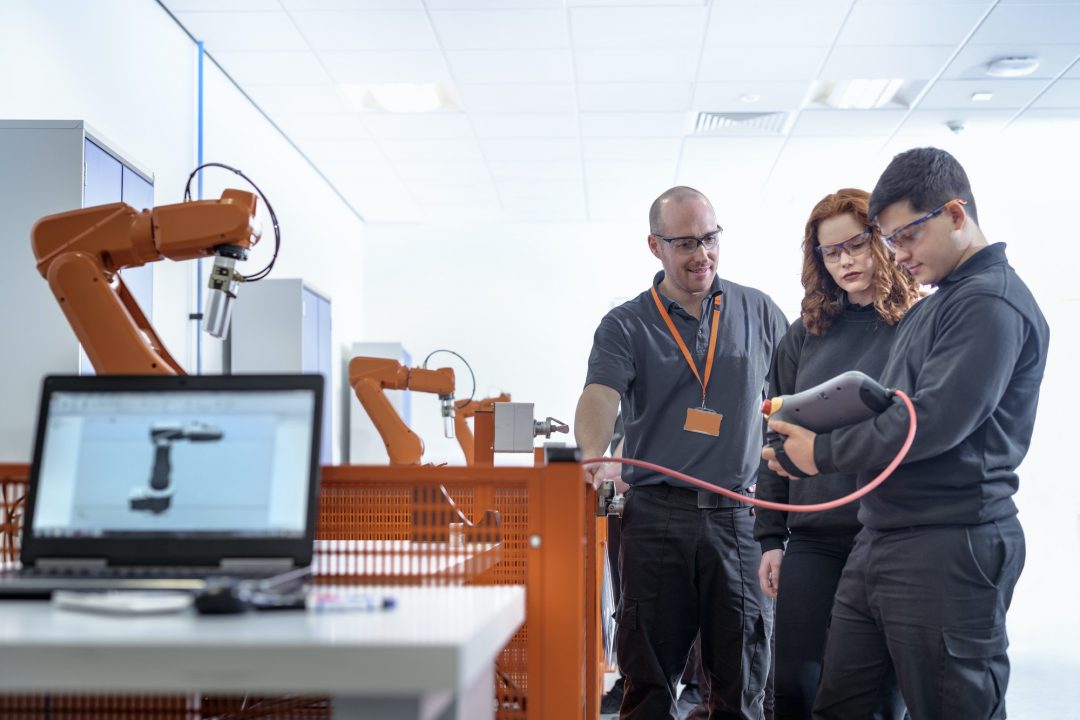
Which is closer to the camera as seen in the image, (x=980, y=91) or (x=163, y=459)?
(x=163, y=459)

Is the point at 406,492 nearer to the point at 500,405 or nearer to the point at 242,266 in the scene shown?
the point at 500,405

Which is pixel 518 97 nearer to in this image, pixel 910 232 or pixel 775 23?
pixel 775 23

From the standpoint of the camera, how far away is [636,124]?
19.8 feet

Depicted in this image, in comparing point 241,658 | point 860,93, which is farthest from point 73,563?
point 860,93

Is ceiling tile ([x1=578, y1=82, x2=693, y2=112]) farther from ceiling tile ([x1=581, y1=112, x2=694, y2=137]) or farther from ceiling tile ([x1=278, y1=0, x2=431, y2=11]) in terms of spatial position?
ceiling tile ([x1=278, y1=0, x2=431, y2=11])

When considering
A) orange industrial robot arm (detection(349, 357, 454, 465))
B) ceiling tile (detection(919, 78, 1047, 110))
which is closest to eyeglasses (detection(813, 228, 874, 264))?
orange industrial robot arm (detection(349, 357, 454, 465))

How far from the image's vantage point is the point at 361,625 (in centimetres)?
90

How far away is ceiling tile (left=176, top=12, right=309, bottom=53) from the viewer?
14.9 feet

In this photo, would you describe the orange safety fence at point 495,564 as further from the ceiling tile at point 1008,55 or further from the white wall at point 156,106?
the ceiling tile at point 1008,55

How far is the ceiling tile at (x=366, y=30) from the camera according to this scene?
178 inches

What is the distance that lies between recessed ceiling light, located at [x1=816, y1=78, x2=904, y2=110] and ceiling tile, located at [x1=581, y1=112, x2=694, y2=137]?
2.58 ft

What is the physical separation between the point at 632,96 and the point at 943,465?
430 centimetres

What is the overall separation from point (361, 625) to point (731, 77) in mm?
4850

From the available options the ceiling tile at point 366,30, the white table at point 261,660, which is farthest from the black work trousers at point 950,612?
the ceiling tile at point 366,30
